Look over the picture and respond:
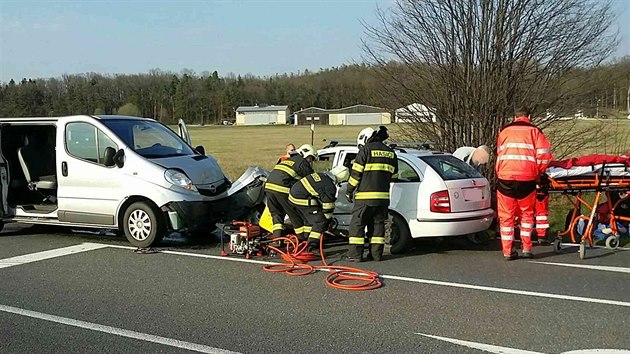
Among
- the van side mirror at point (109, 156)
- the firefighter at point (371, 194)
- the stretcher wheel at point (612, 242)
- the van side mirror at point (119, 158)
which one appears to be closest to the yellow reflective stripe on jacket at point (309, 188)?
the firefighter at point (371, 194)

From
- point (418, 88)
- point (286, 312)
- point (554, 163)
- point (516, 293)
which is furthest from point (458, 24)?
point (286, 312)

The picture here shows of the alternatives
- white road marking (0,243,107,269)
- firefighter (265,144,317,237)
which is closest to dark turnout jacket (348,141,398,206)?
firefighter (265,144,317,237)

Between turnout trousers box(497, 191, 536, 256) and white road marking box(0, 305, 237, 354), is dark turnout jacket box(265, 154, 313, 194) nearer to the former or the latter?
turnout trousers box(497, 191, 536, 256)

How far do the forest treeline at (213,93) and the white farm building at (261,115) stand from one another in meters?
1.54

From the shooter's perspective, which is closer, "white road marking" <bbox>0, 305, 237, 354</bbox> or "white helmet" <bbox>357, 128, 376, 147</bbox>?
"white road marking" <bbox>0, 305, 237, 354</bbox>

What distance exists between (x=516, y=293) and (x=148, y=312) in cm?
375

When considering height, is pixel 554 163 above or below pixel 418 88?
below

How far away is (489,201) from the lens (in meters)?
9.04

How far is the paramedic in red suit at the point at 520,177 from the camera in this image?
820cm

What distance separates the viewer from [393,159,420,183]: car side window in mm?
8805

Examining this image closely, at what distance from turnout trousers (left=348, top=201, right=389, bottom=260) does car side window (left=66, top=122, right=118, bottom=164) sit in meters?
4.02

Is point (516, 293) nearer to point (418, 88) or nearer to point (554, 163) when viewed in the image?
point (554, 163)

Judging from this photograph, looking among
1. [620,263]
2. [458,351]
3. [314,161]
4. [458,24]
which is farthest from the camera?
[458,24]

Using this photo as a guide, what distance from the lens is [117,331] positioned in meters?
5.44
